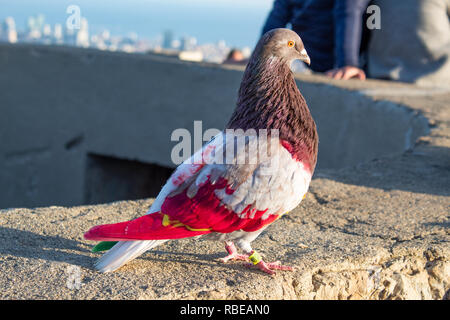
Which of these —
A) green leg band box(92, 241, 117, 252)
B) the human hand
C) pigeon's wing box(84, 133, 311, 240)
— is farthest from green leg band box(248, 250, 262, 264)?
the human hand

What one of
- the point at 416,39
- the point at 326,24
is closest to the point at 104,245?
the point at 326,24

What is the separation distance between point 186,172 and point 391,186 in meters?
1.51

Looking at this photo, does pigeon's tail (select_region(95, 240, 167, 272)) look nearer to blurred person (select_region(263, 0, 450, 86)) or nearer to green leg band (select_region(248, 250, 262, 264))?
green leg band (select_region(248, 250, 262, 264))

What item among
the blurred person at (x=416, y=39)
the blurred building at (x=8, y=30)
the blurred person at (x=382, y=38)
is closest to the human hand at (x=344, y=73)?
the blurred person at (x=382, y=38)

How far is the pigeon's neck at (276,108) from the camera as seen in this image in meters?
1.89

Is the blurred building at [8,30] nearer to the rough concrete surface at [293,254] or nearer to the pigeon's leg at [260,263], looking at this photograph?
the rough concrete surface at [293,254]

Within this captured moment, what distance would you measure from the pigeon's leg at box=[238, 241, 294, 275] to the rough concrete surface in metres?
0.03

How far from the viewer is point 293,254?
2186mm

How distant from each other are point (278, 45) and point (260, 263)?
2.47 feet

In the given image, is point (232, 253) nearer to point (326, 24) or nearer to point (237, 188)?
point (237, 188)

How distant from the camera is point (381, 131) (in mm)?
4562

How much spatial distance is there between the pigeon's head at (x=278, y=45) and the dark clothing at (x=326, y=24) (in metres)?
3.23

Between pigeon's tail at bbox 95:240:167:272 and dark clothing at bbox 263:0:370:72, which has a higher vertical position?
dark clothing at bbox 263:0:370:72

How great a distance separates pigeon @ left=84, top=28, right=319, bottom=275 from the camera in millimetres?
1796
